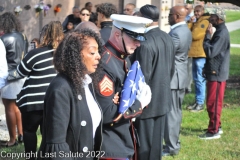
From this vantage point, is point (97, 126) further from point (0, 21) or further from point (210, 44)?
point (210, 44)

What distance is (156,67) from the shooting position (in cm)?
565

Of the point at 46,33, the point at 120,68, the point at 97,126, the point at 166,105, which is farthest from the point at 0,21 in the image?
the point at 97,126

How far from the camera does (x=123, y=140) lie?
4.27 metres

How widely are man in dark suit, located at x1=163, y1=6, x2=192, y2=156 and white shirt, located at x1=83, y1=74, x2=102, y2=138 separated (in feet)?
10.9

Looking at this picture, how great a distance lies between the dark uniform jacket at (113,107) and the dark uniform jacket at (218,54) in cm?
375

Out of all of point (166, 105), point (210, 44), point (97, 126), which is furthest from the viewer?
point (210, 44)

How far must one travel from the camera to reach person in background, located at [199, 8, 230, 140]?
311 inches

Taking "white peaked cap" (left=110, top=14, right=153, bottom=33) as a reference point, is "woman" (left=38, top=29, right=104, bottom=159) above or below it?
below

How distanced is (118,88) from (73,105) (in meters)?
0.73

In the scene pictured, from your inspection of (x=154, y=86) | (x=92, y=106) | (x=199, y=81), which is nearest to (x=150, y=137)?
(x=154, y=86)

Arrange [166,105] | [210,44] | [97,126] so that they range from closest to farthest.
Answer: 1. [97,126]
2. [166,105]
3. [210,44]

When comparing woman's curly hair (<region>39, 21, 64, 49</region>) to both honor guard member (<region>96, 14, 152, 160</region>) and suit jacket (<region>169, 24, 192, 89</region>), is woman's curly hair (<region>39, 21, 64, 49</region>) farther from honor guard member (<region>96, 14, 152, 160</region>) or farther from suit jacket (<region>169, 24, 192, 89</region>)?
suit jacket (<region>169, 24, 192, 89</region>)

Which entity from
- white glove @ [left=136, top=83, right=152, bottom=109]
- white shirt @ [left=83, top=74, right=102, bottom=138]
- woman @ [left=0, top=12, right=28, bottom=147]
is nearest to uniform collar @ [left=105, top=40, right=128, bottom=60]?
white glove @ [left=136, top=83, right=152, bottom=109]

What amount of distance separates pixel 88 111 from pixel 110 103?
44cm
